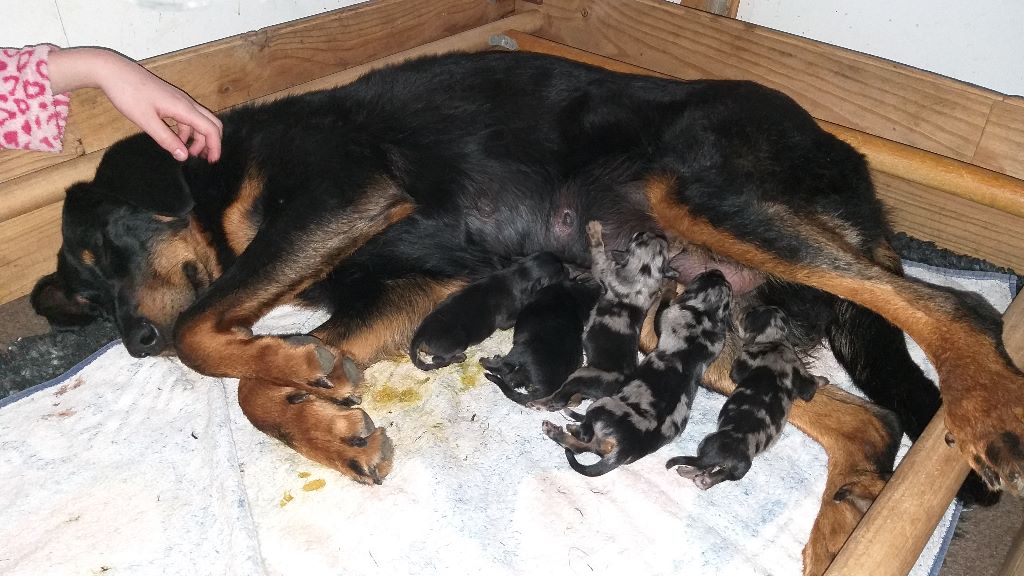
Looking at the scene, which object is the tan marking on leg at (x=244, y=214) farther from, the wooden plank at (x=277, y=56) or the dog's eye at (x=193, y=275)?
the wooden plank at (x=277, y=56)

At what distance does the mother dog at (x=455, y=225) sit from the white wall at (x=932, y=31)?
1.17 metres

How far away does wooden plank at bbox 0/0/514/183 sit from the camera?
3.31m

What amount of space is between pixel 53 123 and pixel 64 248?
19.8 inches

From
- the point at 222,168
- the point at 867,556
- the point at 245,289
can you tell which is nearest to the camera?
the point at 867,556

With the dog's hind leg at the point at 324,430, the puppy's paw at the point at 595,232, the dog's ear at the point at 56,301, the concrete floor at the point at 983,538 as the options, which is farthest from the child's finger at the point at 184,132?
the concrete floor at the point at 983,538

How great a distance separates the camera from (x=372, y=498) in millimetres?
2559

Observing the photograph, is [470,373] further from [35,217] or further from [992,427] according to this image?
[35,217]

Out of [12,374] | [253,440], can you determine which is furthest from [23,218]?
[253,440]

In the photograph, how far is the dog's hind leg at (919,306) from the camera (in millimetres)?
2074

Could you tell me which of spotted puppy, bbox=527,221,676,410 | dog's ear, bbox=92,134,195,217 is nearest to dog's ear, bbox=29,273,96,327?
dog's ear, bbox=92,134,195,217

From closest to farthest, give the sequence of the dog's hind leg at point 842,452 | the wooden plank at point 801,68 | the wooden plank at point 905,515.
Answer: the wooden plank at point 905,515 → the dog's hind leg at point 842,452 → the wooden plank at point 801,68

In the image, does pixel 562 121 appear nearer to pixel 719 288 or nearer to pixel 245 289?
pixel 719 288

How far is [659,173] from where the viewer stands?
3.02 m

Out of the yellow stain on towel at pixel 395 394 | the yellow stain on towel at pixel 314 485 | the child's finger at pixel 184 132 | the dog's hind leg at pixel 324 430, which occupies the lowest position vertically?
the yellow stain on towel at pixel 314 485
